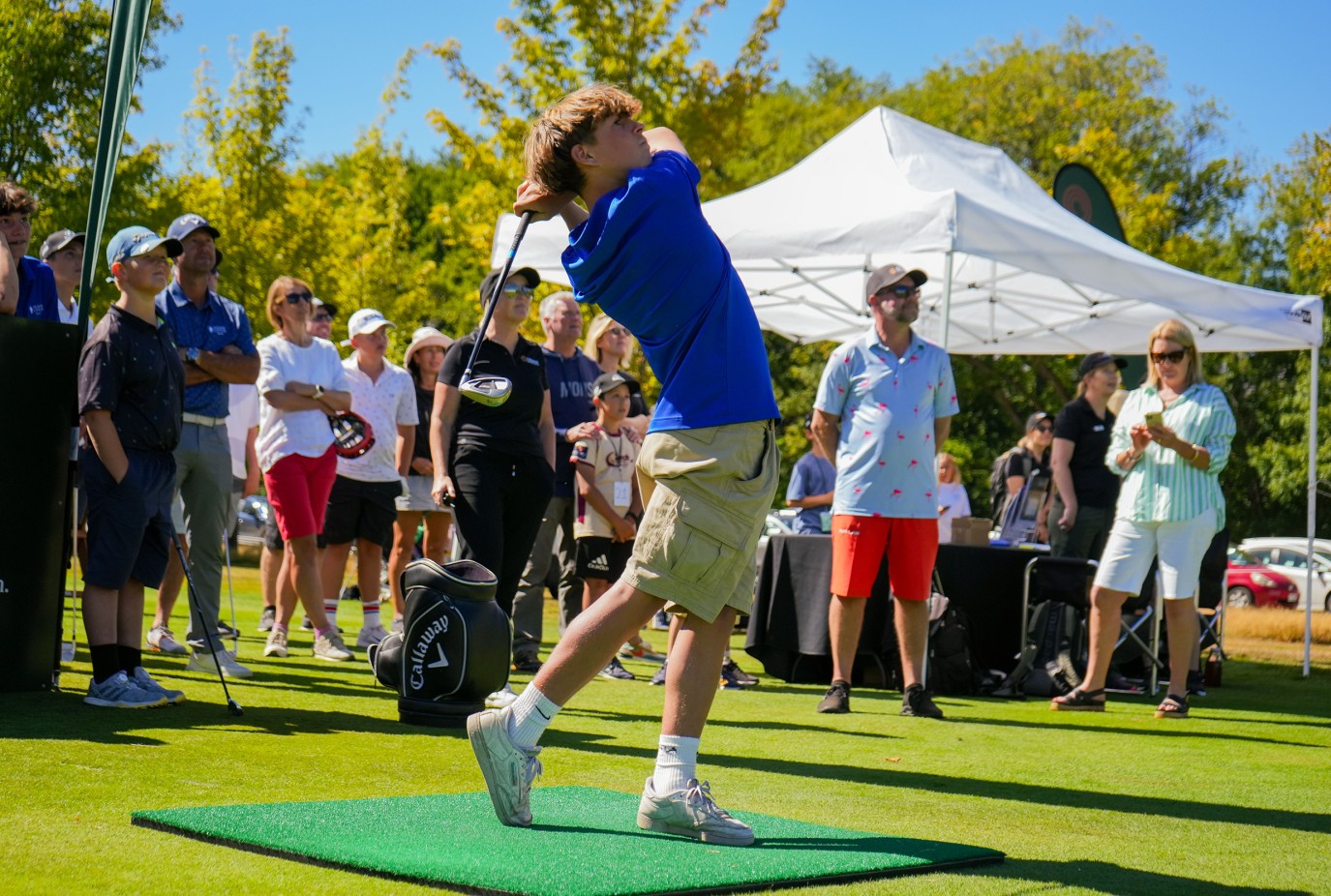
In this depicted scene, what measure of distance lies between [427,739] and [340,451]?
12.5 ft

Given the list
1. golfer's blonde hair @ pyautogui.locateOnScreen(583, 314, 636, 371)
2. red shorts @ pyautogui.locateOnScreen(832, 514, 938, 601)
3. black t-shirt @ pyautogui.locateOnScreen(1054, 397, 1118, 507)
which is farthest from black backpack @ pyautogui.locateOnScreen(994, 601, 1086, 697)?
golfer's blonde hair @ pyautogui.locateOnScreen(583, 314, 636, 371)

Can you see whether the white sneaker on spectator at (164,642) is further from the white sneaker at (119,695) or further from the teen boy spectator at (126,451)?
the white sneaker at (119,695)

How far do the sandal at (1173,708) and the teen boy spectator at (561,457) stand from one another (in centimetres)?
330

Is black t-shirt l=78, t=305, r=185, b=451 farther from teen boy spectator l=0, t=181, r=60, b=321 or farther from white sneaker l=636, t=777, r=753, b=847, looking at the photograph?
white sneaker l=636, t=777, r=753, b=847

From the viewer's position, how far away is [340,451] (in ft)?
28.8

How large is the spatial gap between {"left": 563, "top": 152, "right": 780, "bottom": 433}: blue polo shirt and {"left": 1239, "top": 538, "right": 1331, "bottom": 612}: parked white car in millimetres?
27456

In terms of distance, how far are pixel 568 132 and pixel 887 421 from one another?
3711mm

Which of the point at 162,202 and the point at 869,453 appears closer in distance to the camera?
the point at 869,453

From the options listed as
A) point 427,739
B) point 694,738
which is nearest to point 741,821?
point 694,738

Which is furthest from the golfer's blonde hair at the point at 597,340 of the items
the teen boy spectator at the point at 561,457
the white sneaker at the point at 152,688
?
the white sneaker at the point at 152,688

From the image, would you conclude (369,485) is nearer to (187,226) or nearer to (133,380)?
(187,226)

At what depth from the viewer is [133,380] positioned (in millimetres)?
5652

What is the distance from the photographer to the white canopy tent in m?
8.82

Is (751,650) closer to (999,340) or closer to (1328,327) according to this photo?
(999,340)
